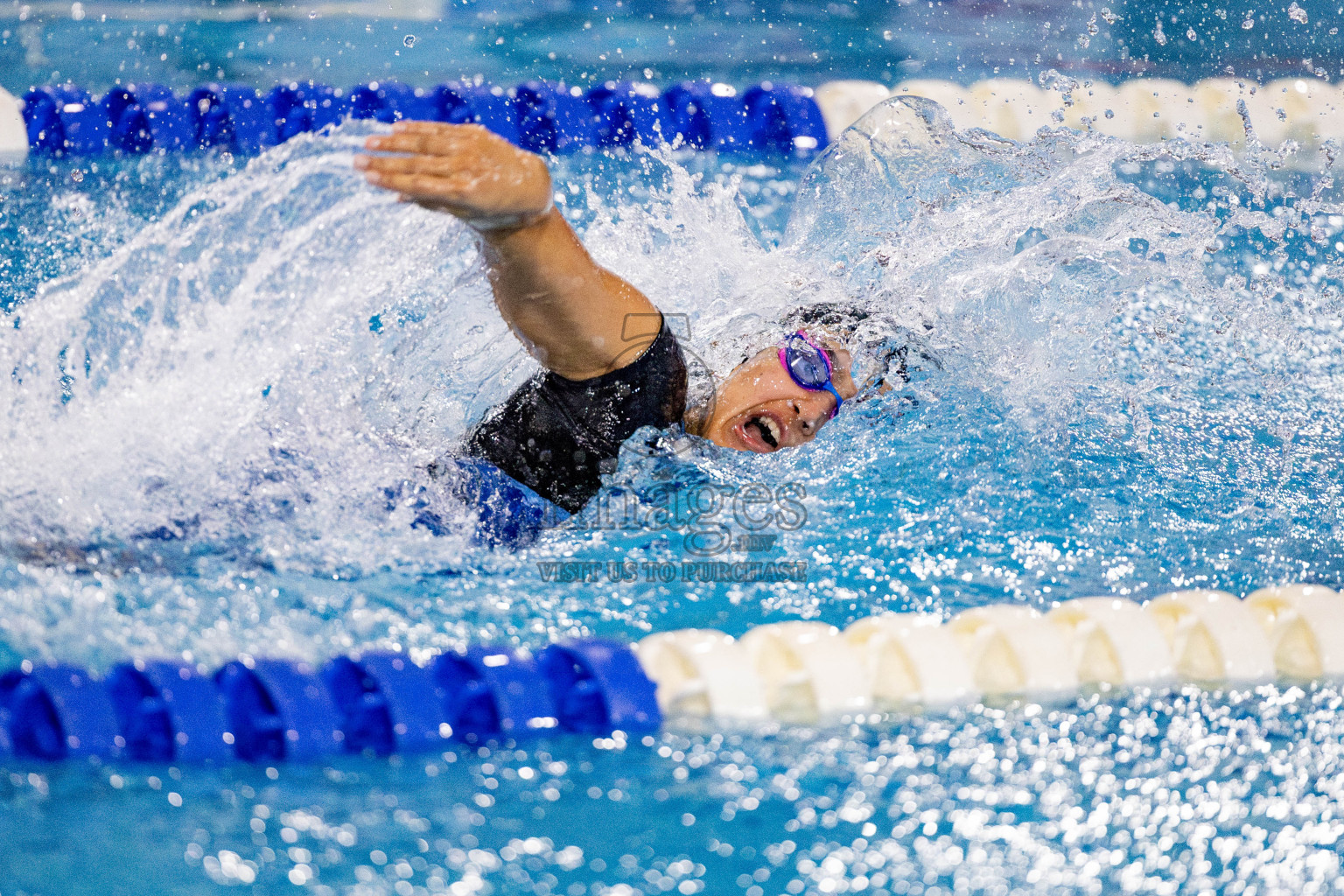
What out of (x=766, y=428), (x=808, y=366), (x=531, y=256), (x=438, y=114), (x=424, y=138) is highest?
(x=438, y=114)

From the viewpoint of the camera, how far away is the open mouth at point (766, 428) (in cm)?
199

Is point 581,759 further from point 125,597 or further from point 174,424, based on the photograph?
point 174,424

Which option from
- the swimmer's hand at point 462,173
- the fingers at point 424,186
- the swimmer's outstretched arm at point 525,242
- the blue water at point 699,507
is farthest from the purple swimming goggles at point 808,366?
the fingers at point 424,186

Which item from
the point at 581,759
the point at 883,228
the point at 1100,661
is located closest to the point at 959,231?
the point at 883,228

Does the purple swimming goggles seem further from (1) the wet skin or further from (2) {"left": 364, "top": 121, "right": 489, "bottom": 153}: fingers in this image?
(2) {"left": 364, "top": 121, "right": 489, "bottom": 153}: fingers

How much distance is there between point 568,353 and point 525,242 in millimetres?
239

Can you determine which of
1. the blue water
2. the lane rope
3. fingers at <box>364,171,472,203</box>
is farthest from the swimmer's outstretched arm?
the lane rope

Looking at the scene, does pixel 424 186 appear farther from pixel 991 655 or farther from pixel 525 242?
pixel 991 655

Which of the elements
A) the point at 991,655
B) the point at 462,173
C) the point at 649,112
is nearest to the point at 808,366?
the point at 991,655

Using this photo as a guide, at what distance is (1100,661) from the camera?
1.63 metres

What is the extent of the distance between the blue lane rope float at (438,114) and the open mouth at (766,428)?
1.77m

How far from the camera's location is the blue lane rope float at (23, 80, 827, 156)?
3.30 meters

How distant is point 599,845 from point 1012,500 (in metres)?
1.09

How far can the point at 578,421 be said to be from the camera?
1845 mm
